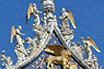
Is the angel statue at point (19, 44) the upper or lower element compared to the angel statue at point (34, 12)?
lower

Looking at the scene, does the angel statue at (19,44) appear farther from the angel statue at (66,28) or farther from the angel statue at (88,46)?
the angel statue at (88,46)

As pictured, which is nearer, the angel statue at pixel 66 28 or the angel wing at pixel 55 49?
the angel wing at pixel 55 49

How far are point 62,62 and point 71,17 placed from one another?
1.44 m

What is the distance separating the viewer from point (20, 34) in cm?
1861

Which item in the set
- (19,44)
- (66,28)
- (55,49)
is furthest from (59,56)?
(19,44)

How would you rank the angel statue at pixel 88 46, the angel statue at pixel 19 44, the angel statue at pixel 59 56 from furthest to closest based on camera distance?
1. the angel statue at pixel 88 46
2. the angel statue at pixel 59 56
3. the angel statue at pixel 19 44

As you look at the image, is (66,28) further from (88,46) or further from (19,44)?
(19,44)

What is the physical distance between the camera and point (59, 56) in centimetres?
1866

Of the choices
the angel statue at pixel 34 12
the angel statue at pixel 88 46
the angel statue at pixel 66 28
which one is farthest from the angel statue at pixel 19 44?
the angel statue at pixel 88 46

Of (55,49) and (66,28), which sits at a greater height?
(66,28)

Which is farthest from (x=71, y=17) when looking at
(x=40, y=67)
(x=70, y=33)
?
(x=40, y=67)

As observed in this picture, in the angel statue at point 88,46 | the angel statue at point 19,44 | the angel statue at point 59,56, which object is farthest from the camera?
the angel statue at point 88,46

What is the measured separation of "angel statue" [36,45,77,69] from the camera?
18531 millimetres

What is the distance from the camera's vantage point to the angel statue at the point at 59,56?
1853 cm
